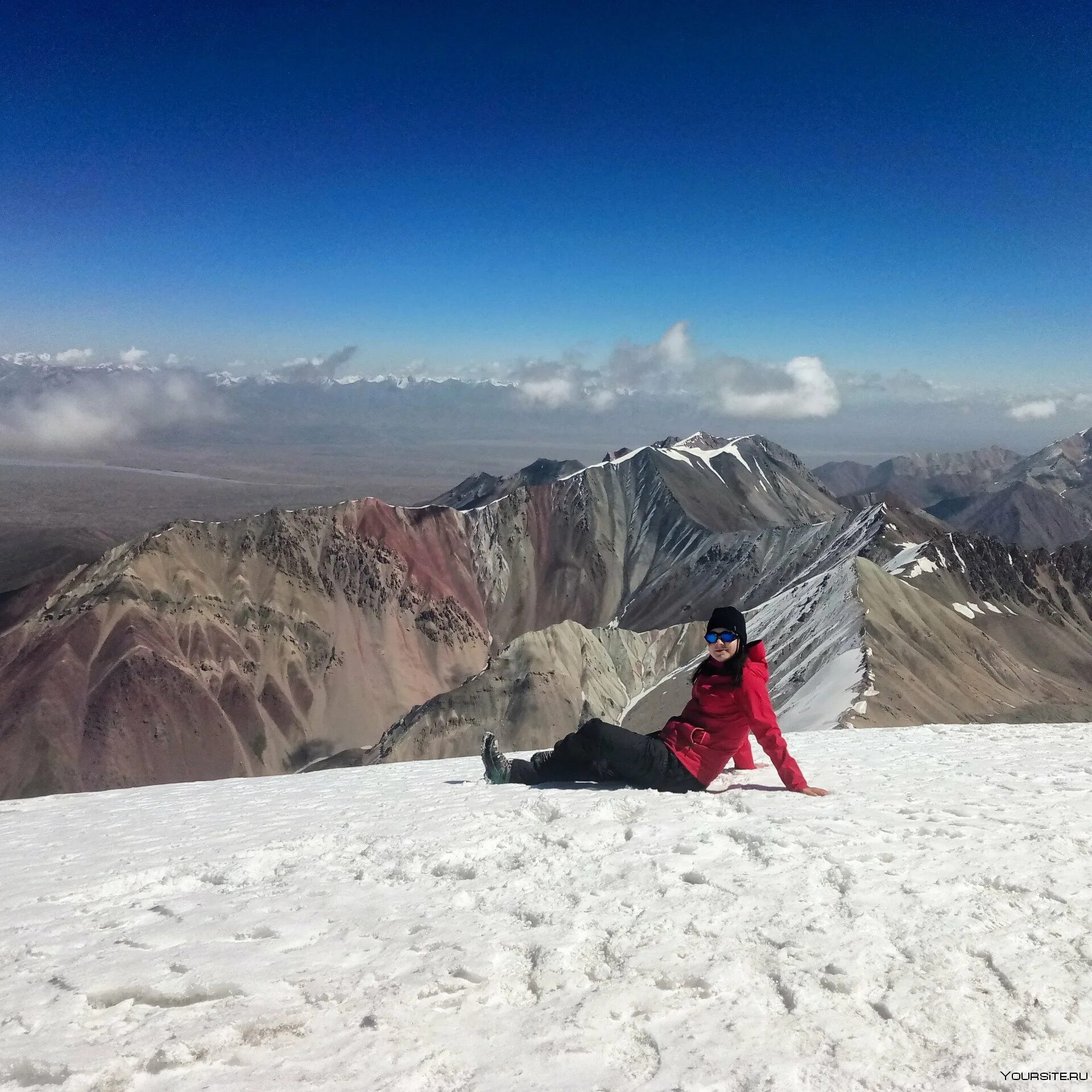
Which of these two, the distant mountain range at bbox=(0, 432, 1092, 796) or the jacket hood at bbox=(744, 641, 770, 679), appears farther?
the distant mountain range at bbox=(0, 432, 1092, 796)

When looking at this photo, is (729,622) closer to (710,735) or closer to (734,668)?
(734,668)

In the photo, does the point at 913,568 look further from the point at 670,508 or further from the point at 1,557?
the point at 1,557

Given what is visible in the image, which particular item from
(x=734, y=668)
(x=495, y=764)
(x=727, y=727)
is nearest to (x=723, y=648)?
(x=734, y=668)

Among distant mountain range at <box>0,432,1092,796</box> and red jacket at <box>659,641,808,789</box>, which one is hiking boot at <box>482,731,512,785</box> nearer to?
red jacket at <box>659,641,808,789</box>

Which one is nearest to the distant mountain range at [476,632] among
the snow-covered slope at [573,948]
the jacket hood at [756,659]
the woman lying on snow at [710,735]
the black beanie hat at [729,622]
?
the jacket hood at [756,659]

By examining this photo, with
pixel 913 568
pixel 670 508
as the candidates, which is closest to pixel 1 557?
pixel 670 508

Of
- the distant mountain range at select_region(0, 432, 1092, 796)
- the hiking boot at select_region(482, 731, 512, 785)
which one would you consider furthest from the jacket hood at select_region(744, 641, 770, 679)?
the distant mountain range at select_region(0, 432, 1092, 796)
